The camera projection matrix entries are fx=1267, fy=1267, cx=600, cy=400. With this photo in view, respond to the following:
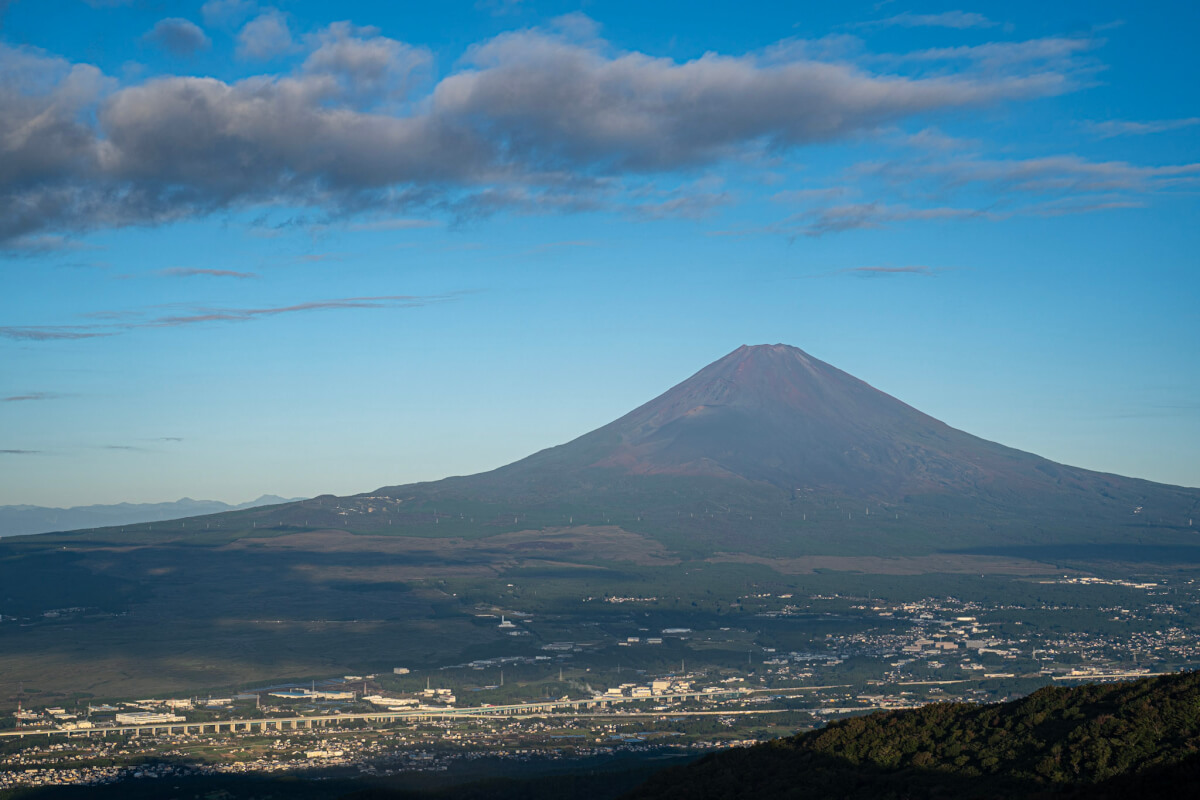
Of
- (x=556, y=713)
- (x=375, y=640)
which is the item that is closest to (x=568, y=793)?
(x=556, y=713)

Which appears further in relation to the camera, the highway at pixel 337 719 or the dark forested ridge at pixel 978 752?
the highway at pixel 337 719

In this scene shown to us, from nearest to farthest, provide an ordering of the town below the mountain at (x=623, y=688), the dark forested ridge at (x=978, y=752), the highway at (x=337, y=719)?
the dark forested ridge at (x=978, y=752)
the town below the mountain at (x=623, y=688)
the highway at (x=337, y=719)

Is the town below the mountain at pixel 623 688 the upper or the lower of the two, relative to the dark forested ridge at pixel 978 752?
lower

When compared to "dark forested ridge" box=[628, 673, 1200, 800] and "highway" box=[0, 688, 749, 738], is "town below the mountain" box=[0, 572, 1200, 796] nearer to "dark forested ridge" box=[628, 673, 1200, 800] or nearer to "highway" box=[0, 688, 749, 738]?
"highway" box=[0, 688, 749, 738]

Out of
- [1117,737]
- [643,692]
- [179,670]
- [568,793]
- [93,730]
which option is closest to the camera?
[1117,737]

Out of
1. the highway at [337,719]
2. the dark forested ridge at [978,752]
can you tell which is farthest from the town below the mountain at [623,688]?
the dark forested ridge at [978,752]

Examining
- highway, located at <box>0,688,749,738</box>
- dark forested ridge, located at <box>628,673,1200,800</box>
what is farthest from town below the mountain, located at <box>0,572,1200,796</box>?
dark forested ridge, located at <box>628,673,1200,800</box>

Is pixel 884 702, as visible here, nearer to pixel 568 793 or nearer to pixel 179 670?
pixel 568 793

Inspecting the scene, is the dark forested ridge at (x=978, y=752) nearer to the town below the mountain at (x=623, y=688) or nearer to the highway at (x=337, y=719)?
the town below the mountain at (x=623, y=688)
